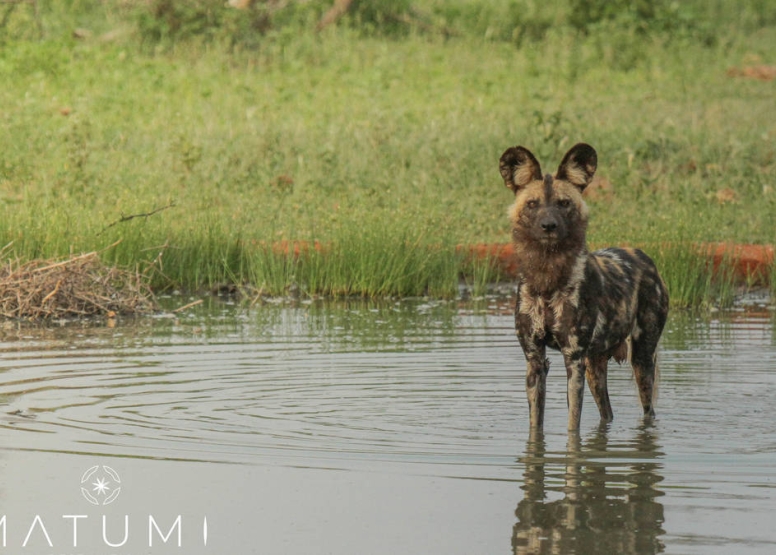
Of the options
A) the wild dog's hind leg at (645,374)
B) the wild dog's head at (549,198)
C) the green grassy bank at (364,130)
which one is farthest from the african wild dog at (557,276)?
the green grassy bank at (364,130)

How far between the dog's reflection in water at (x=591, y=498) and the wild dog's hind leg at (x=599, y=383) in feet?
1.43

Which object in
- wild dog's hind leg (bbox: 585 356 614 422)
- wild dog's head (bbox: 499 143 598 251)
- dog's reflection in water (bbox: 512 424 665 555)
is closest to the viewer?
dog's reflection in water (bbox: 512 424 665 555)

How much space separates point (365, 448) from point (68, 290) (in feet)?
20.1

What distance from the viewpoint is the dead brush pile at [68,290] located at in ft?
39.9

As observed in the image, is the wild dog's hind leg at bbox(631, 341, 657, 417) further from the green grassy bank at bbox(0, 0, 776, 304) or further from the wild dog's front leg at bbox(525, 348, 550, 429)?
the green grassy bank at bbox(0, 0, 776, 304)

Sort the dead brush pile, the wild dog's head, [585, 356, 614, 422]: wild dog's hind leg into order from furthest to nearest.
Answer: the dead brush pile < [585, 356, 614, 422]: wild dog's hind leg < the wild dog's head

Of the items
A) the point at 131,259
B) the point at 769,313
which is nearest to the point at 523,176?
the point at 769,313

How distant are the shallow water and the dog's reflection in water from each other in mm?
14

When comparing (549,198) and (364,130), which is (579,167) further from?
(364,130)

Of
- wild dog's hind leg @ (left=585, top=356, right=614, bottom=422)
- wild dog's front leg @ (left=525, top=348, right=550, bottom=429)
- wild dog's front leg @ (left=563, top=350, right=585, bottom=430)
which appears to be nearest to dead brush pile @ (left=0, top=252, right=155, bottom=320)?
wild dog's hind leg @ (left=585, top=356, right=614, bottom=422)

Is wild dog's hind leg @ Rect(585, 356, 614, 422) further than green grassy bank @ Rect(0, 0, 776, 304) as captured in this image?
No

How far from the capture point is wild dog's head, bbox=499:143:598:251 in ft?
22.2

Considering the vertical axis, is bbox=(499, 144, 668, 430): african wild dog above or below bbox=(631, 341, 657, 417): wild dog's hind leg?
above

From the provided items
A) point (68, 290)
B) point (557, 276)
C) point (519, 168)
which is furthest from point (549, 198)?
point (68, 290)
